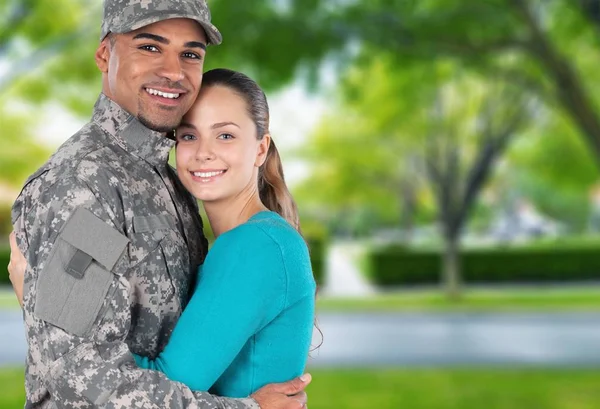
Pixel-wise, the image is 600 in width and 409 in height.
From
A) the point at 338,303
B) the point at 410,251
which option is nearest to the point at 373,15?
the point at 338,303

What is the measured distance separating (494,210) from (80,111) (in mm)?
30695

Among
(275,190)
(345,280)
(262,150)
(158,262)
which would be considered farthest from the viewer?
(345,280)

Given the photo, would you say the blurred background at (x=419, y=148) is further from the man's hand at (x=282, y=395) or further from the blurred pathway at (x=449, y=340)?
the man's hand at (x=282, y=395)

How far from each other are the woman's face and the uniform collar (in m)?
0.06

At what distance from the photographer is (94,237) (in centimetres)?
193

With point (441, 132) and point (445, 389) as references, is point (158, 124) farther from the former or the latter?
point (441, 132)

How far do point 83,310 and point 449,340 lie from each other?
11879 millimetres

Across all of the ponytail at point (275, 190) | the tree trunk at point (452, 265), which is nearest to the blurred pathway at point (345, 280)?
the tree trunk at point (452, 265)

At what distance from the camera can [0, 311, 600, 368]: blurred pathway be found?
11.5 m

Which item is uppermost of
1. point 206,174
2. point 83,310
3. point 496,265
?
point 496,265

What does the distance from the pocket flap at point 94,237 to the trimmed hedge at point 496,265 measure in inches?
791

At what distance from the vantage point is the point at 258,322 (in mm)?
2068

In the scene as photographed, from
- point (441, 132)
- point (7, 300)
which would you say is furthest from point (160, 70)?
point (7, 300)

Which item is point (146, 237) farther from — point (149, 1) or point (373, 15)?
point (373, 15)
